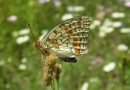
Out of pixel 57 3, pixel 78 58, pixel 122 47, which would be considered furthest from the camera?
pixel 57 3

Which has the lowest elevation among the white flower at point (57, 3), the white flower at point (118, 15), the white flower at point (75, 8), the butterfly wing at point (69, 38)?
the butterfly wing at point (69, 38)

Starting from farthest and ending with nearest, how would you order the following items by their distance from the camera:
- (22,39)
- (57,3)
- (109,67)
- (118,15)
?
(57,3) → (118,15) → (22,39) → (109,67)

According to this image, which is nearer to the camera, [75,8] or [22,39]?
[22,39]

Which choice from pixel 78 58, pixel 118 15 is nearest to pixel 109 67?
pixel 78 58

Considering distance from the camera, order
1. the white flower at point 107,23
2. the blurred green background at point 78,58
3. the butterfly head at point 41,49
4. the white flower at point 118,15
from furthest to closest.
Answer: the white flower at point 118,15 < the white flower at point 107,23 < the blurred green background at point 78,58 < the butterfly head at point 41,49

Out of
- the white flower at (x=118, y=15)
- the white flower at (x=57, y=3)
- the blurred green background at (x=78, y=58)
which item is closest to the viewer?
the blurred green background at (x=78, y=58)

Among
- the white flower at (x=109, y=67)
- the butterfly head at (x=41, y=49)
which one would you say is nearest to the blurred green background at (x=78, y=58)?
the white flower at (x=109, y=67)

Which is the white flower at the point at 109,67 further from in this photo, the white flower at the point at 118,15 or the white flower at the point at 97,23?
the white flower at the point at 118,15

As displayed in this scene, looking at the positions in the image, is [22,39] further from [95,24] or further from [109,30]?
[109,30]

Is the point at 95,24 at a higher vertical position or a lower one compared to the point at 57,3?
lower

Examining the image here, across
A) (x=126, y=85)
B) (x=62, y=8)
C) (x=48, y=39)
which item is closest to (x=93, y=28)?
(x=62, y=8)
